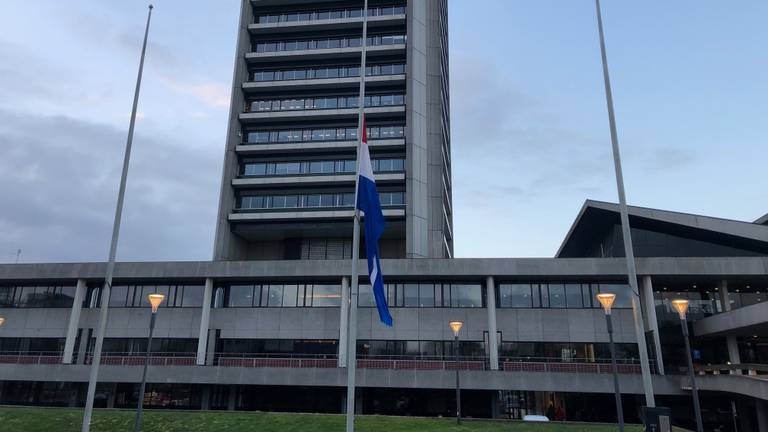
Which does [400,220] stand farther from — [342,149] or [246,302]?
[246,302]

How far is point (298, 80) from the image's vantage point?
62375 millimetres

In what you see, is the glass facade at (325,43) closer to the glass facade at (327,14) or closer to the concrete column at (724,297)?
the glass facade at (327,14)

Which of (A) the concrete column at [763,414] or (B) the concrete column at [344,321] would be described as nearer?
(A) the concrete column at [763,414]

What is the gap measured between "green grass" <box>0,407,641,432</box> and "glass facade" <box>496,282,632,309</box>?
54.3 ft

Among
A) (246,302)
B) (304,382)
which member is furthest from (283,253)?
(304,382)

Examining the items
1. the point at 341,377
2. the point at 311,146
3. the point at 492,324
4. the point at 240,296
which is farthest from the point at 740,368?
the point at 311,146

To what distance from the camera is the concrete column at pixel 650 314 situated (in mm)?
40781

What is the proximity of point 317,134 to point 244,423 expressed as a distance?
38524 mm

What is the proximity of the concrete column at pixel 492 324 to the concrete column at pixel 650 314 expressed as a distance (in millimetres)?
11892

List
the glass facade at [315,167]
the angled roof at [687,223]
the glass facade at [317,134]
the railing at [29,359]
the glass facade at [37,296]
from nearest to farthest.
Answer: the angled roof at [687,223] → the railing at [29,359] → the glass facade at [37,296] → the glass facade at [315,167] → the glass facade at [317,134]

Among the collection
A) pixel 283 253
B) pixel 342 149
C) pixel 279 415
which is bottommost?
pixel 279 415

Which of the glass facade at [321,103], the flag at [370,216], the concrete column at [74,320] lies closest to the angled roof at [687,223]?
the glass facade at [321,103]

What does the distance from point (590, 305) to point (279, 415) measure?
27277mm

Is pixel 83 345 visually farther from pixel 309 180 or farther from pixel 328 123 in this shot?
pixel 328 123
